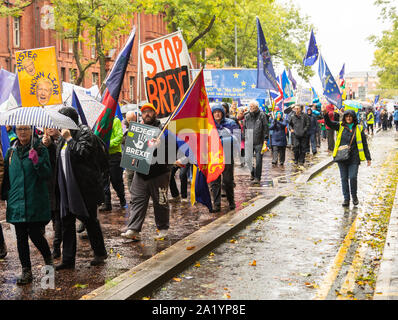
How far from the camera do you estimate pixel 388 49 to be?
5375cm

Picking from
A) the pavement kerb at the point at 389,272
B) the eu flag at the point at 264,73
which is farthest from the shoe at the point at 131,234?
the eu flag at the point at 264,73

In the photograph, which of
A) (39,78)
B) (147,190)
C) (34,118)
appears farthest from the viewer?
(147,190)

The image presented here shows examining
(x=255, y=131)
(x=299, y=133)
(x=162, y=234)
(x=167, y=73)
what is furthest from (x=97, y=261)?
(x=299, y=133)

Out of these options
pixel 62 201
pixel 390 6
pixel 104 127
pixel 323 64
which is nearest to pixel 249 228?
pixel 104 127

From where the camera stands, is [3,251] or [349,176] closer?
[3,251]

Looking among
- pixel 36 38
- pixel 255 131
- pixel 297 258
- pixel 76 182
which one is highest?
pixel 36 38

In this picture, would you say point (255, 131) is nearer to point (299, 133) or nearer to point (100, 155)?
point (299, 133)

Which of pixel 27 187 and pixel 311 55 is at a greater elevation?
pixel 311 55

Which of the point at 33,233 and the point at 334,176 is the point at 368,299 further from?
the point at 334,176

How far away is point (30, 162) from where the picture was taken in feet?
22.1

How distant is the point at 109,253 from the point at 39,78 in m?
2.42

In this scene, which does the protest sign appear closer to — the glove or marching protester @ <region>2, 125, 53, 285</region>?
marching protester @ <region>2, 125, 53, 285</region>

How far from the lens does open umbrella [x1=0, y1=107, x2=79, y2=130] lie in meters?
6.37

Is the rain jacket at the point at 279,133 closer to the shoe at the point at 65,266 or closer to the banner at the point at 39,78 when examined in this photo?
the banner at the point at 39,78
